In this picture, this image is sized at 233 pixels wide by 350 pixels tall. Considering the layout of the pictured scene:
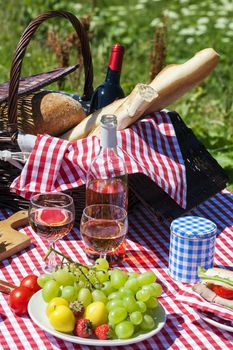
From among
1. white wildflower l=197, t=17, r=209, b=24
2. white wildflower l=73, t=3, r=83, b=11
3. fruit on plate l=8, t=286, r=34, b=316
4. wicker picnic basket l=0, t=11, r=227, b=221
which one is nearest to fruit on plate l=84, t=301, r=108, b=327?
fruit on plate l=8, t=286, r=34, b=316

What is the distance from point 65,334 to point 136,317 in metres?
0.19

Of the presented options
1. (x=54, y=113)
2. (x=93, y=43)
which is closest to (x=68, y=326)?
(x=54, y=113)

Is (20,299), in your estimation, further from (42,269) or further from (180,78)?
(180,78)

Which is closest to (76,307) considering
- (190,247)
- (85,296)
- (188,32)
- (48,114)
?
(85,296)

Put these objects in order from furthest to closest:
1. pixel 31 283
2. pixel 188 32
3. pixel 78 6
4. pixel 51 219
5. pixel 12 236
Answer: pixel 78 6, pixel 188 32, pixel 12 236, pixel 51 219, pixel 31 283

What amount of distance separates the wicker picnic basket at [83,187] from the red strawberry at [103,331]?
2.25ft

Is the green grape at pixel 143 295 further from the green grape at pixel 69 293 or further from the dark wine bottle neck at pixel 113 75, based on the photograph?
the dark wine bottle neck at pixel 113 75

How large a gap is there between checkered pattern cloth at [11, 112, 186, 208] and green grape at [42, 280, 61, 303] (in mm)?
617

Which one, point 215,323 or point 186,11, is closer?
point 215,323

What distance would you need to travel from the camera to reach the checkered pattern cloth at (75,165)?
8.52ft

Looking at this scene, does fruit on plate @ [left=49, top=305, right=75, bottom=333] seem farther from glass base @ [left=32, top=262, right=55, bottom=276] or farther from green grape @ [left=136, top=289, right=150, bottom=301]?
glass base @ [left=32, top=262, right=55, bottom=276]

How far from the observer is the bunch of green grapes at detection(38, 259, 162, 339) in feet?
6.38

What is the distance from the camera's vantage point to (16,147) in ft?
8.80

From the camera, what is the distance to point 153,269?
8.04 ft
